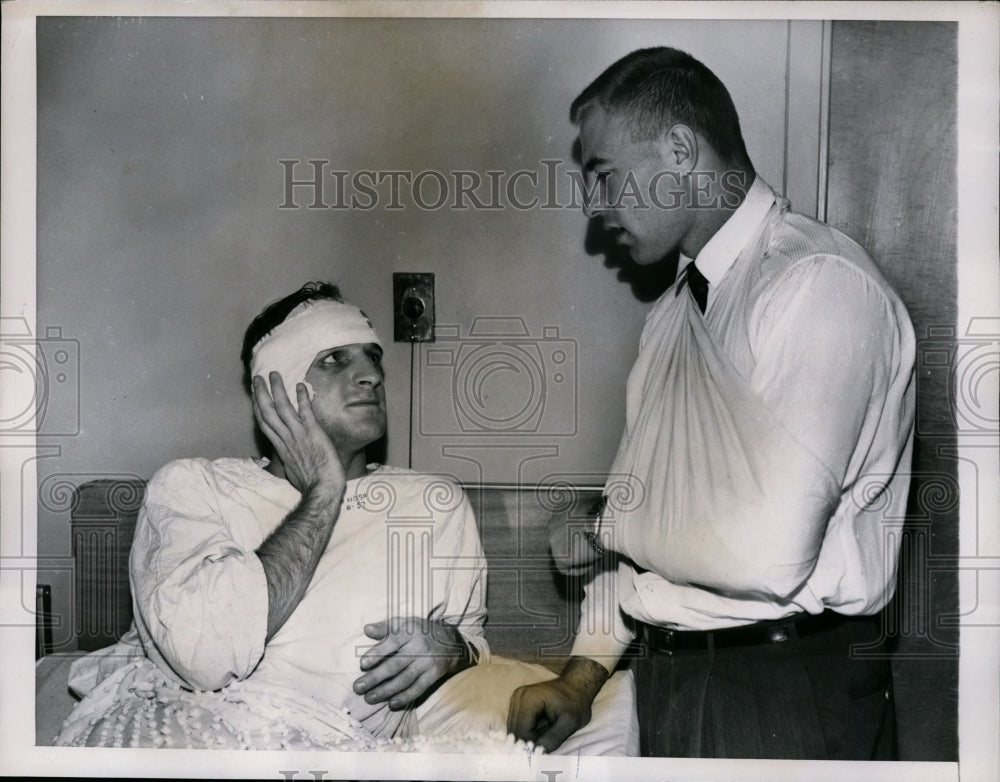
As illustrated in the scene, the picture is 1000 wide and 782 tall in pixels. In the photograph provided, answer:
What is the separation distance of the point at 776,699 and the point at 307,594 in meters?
1.03

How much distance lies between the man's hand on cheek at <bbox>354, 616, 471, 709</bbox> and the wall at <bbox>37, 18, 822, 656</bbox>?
35 centimetres

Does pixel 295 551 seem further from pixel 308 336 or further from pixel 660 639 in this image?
pixel 660 639

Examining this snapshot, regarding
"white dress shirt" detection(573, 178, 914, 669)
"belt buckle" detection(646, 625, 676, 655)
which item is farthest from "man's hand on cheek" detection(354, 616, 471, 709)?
"belt buckle" detection(646, 625, 676, 655)

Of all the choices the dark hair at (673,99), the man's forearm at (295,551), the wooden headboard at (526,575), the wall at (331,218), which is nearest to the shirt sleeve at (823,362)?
the wall at (331,218)

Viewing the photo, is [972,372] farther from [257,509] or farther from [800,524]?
[257,509]

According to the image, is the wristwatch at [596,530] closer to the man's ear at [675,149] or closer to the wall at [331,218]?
the wall at [331,218]

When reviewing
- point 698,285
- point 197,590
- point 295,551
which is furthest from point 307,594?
point 698,285

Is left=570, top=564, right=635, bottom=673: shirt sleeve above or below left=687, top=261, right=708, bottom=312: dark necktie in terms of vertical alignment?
below

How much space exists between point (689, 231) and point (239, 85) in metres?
1.07

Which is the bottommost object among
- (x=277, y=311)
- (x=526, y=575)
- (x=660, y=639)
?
(x=660, y=639)

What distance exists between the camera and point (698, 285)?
2336mm

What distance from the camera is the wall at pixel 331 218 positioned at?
238cm

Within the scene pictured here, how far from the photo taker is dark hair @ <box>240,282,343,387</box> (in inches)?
94.2

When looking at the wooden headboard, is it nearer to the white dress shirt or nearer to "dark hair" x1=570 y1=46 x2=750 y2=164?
the white dress shirt
